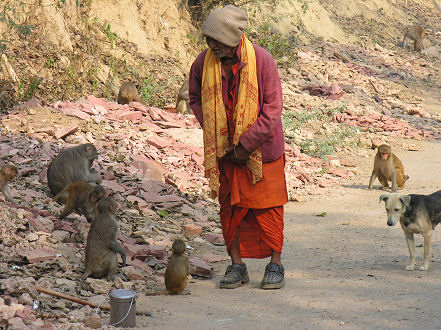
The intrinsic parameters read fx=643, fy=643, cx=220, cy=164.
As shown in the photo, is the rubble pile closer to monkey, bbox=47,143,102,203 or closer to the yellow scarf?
monkey, bbox=47,143,102,203

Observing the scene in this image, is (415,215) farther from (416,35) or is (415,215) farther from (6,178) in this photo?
(416,35)

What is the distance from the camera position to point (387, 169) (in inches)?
404

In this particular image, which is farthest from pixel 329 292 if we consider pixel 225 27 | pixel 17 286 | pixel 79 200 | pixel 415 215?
pixel 79 200

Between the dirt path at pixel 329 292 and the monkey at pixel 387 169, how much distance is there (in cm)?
203

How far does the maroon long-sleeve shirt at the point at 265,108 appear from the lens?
5332mm

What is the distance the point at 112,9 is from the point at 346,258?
433 inches

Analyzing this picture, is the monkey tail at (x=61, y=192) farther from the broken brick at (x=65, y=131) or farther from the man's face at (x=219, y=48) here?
the man's face at (x=219, y=48)

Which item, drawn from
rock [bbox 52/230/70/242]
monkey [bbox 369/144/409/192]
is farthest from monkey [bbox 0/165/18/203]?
monkey [bbox 369/144/409/192]

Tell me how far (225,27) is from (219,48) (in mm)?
197

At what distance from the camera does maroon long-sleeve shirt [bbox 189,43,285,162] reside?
17.5 ft

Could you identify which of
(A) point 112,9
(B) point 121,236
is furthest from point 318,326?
(A) point 112,9

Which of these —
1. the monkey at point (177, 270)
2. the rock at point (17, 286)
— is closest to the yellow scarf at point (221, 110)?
the monkey at point (177, 270)

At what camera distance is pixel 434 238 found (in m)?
7.18

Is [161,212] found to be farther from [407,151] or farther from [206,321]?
[407,151]
